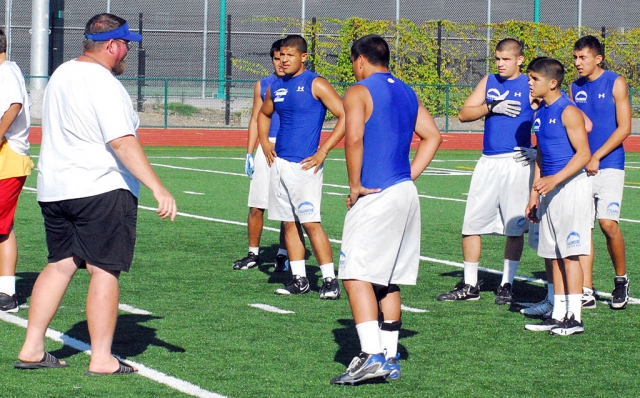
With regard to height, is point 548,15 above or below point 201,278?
above

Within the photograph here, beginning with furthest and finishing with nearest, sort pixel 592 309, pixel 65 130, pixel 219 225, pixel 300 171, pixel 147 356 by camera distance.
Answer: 1. pixel 219 225
2. pixel 300 171
3. pixel 592 309
4. pixel 147 356
5. pixel 65 130

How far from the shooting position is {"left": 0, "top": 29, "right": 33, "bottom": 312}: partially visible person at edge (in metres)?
7.16

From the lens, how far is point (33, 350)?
231 inches

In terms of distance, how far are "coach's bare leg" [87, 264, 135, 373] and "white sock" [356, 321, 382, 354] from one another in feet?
4.36

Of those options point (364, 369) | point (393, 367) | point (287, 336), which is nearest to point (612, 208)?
point (287, 336)

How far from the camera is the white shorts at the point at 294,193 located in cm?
847

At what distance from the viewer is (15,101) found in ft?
23.5

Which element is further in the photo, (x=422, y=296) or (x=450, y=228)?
(x=450, y=228)

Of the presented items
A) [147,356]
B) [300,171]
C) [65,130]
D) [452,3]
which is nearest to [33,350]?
[147,356]

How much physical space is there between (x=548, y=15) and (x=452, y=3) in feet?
12.0

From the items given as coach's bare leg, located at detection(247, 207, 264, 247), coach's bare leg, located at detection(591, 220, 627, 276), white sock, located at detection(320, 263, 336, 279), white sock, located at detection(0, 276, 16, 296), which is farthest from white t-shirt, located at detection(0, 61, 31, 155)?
coach's bare leg, located at detection(591, 220, 627, 276)

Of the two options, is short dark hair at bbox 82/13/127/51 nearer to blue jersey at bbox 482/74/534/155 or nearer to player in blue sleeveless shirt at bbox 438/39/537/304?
player in blue sleeveless shirt at bbox 438/39/537/304

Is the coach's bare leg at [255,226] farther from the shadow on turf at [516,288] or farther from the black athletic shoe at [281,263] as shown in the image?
the shadow on turf at [516,288]

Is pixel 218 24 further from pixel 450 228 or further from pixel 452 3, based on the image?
pixel 450 228
